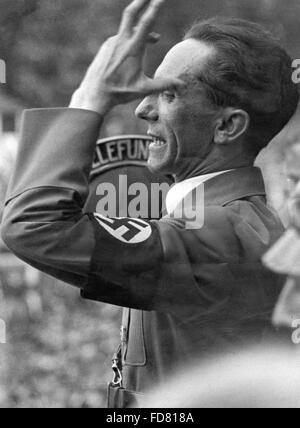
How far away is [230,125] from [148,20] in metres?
0.35

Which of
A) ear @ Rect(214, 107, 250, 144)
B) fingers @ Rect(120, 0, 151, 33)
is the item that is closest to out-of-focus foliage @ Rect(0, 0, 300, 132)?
fingers @ Rect(120, 0, 151, 33)

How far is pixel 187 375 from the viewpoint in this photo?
6.34ft

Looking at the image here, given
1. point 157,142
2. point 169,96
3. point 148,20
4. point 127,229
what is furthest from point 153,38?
point 127,229

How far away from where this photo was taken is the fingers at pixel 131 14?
6.09 ft

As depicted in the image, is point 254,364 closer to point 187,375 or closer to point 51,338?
point 187,375

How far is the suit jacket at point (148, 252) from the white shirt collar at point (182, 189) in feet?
0.11

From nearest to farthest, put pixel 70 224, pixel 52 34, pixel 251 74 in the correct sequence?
pixel 70 224
pixel 251 74
pixel 52 34

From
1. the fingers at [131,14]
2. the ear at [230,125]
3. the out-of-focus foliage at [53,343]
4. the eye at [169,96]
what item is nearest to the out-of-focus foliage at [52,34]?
the fingers at [131,14]

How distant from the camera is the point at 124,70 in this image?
176cm

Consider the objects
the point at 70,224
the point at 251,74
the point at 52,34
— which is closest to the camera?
the point at 70,224

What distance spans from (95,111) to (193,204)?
38cm

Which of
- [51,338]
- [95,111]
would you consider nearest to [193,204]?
[95,111]

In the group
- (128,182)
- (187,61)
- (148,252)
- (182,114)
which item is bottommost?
(148,252)

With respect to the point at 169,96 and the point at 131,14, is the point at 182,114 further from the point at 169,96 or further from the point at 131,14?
the point at 131,14
